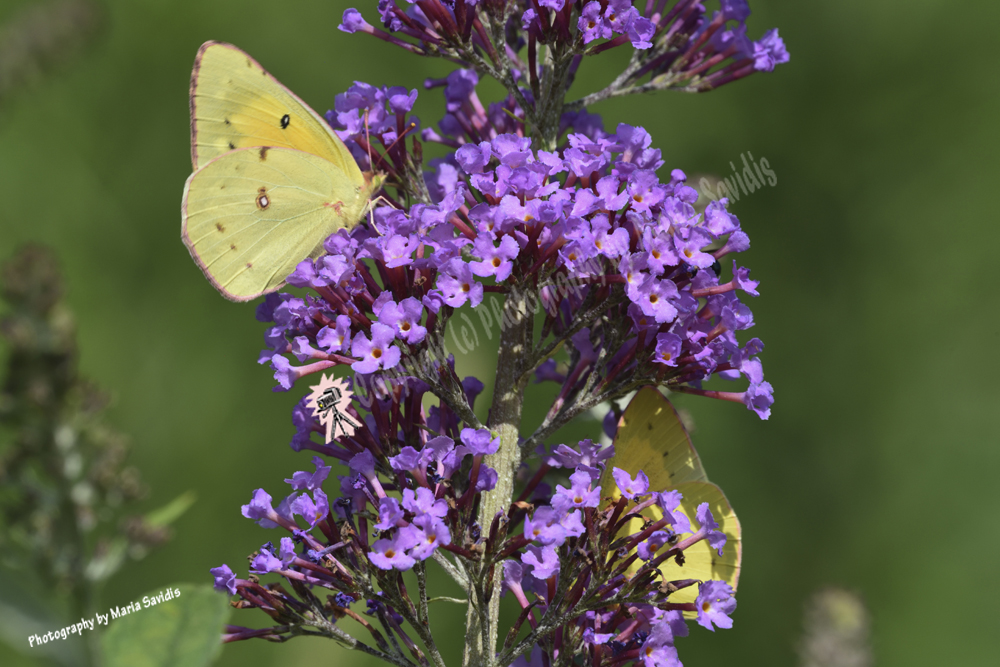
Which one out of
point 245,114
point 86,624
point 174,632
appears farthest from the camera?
point 245,114

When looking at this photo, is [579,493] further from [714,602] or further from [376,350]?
[376,350]

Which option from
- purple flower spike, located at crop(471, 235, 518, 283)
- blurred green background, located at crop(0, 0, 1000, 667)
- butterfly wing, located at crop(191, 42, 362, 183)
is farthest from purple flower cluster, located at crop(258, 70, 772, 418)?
blurred green background, located at crop(0, 0, 1000, 667)

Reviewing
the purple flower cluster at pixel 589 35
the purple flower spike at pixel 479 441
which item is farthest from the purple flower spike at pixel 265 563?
the purple flower cluster at pixel 589 35

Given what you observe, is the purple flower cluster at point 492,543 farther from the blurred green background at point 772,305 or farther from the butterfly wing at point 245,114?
the blurred green background at point 772,305

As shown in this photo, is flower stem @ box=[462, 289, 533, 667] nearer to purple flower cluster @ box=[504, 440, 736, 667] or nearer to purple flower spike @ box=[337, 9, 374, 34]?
purple flower cluster @ box=[504, 440, 736, 667]

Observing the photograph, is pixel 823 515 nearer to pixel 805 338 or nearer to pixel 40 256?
pixel 805 338

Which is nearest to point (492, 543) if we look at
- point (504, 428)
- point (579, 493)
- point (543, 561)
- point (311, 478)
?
point (543, 561)

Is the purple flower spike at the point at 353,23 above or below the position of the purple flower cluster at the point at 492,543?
above
